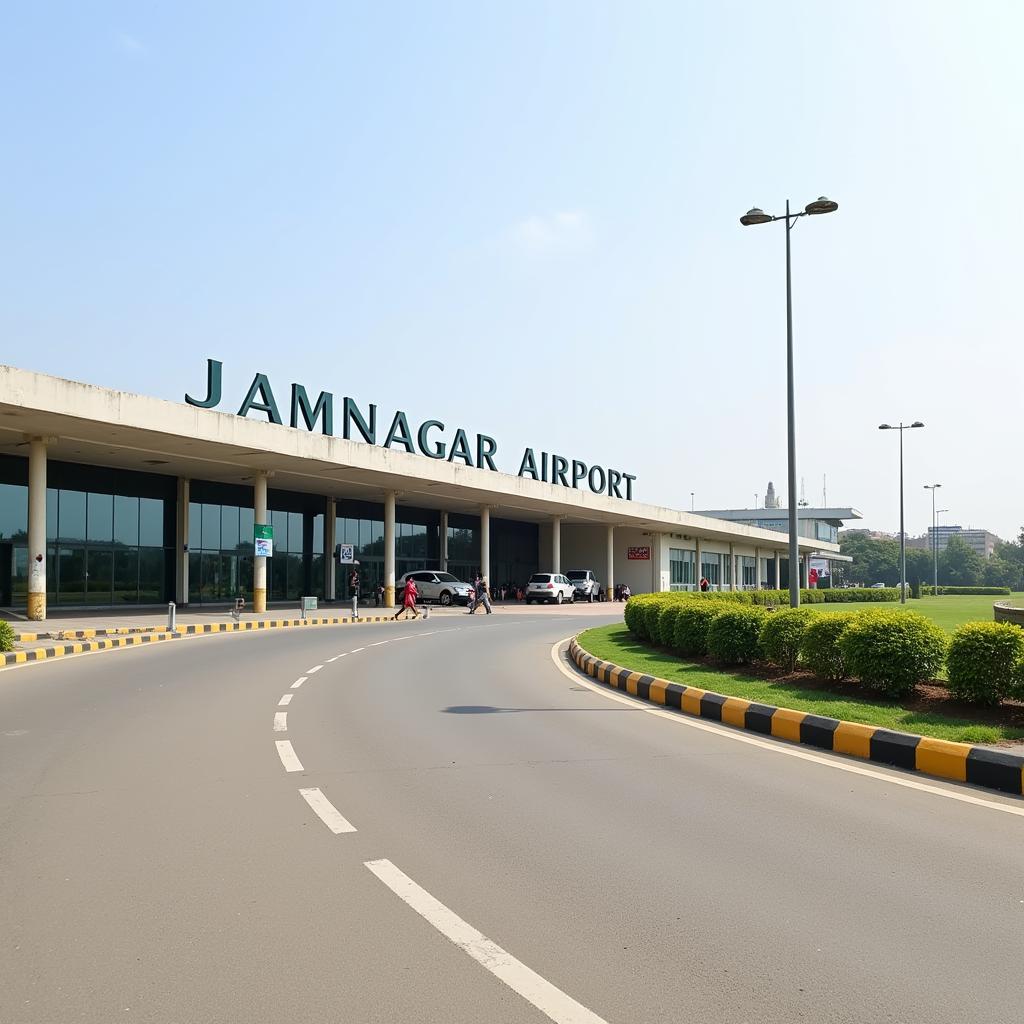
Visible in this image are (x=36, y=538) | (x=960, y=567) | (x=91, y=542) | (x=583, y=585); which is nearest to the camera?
(x=36, y=538)

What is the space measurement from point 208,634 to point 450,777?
21.0m

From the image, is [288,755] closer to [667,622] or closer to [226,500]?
[667,622]

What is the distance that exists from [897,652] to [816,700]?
1.05 metres

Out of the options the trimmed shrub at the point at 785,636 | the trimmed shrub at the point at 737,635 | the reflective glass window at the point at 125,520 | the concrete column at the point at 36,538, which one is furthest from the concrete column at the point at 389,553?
the trimmed shrub at the point at 785,636

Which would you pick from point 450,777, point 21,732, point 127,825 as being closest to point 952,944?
point 450,777

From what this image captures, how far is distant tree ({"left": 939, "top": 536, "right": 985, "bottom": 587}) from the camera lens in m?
156

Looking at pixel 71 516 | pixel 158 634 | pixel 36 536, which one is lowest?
pixel 158 634

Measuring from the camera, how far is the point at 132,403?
26.9m

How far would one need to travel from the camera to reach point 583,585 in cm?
5984

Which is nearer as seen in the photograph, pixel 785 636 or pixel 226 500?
pixel 785 636

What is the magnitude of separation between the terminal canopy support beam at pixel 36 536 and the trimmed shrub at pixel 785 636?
2285 cm

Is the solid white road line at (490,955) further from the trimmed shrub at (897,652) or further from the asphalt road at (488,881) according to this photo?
the trimmed shrub at (897,652)

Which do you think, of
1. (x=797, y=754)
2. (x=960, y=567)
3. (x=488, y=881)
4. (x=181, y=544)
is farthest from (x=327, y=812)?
(x=960, y=567)

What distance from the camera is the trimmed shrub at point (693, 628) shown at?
16.5 metres
